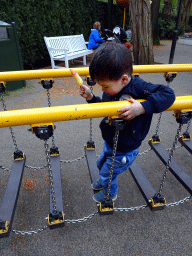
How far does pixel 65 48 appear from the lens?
21.6 ft

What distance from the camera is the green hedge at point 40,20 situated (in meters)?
5.91

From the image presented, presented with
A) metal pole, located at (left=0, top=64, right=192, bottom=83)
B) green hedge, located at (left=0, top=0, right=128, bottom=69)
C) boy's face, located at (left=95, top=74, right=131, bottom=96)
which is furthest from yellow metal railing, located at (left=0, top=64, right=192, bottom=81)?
green hedge, located at (left=0, top=0, right=128, bottom=69)

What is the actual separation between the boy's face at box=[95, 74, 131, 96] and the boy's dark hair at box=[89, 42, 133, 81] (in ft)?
0.08

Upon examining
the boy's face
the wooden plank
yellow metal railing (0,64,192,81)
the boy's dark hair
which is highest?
the boy's dark hair

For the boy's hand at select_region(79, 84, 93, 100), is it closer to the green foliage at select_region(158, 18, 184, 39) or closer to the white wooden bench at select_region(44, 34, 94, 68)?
the white wooden bench at select_region(44, 34, 94, 68)

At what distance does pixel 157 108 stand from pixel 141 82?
0.27 meters

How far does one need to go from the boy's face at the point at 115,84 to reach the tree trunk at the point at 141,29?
604 cm

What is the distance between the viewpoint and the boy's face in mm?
1188

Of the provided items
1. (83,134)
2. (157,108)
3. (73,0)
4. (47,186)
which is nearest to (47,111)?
(157,108)

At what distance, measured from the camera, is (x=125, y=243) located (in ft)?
5.49

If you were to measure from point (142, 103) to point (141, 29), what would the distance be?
6.21 meters

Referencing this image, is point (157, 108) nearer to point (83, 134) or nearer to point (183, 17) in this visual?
point (83, 134)

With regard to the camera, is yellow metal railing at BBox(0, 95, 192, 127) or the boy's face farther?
the boy's face

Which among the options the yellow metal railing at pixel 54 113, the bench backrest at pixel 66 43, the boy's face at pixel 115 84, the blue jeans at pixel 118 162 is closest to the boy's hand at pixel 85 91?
the boy's face at pixel 115 84
